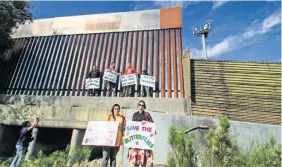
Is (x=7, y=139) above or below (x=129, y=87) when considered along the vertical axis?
below

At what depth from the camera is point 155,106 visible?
826 centimetres

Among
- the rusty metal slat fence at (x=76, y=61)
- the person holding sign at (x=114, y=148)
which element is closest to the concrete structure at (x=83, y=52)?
the rusty metal slat fence at (x=76, y=61)

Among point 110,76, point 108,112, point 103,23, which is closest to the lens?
point 108,112

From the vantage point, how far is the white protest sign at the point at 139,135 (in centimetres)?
506

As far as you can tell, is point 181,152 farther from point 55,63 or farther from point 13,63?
point 13,63

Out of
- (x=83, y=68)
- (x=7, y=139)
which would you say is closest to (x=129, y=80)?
(x=83, y=68)

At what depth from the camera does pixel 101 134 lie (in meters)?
5.17

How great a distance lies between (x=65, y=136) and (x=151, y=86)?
155 inches

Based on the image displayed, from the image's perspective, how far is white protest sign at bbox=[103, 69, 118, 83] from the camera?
9430 millimetres

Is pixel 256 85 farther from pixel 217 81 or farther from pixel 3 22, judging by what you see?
pixel 3 22

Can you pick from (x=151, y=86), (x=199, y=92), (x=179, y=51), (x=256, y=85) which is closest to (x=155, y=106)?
(x=151, y=86)

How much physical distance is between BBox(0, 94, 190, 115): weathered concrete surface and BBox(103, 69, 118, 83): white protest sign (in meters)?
1.07

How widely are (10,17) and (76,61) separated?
160 inches

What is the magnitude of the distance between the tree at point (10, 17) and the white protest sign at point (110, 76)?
6120mm
